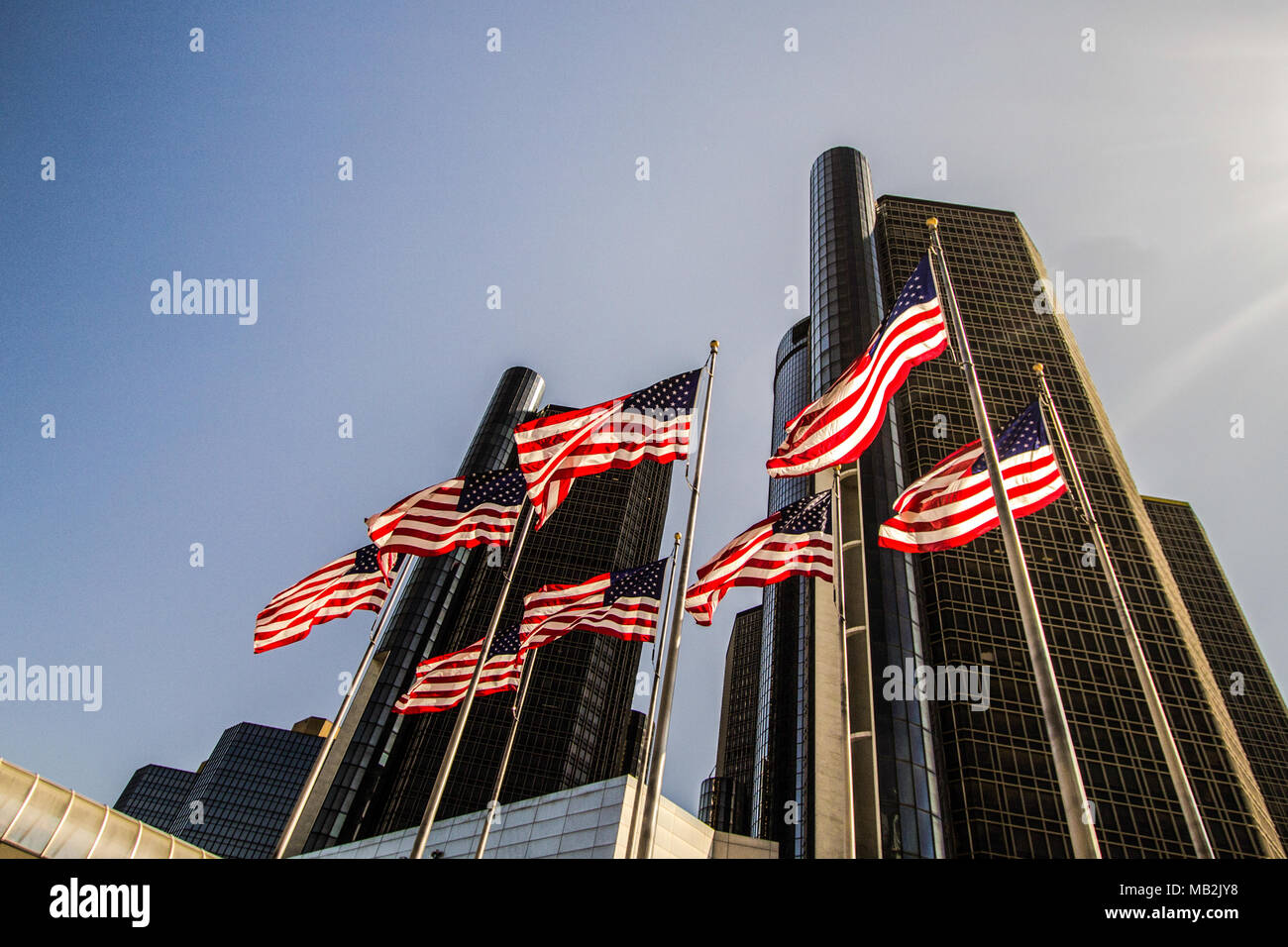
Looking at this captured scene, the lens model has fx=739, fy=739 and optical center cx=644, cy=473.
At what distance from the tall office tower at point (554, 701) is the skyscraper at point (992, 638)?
31223mm

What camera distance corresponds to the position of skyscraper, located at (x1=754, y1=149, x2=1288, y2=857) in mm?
56188

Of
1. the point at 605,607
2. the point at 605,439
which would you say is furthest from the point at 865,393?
the point at 605,607

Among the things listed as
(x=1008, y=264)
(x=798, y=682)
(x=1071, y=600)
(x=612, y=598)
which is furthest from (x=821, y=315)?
(x=612, y=598)

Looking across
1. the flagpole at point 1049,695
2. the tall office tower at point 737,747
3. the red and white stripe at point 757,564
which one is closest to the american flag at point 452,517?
the red and white stripe at point 757,564

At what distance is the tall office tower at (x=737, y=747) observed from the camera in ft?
441

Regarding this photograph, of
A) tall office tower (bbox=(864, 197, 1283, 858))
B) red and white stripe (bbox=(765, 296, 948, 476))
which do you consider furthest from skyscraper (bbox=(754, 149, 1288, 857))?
red and white stripe (bbox=(765, 296, 948, 476))

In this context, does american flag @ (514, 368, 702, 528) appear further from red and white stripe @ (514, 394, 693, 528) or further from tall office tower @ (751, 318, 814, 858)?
tall office tower @ (751, 318, 814, 858)

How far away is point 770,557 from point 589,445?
5.73 meters

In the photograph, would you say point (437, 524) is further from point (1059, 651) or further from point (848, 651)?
point (1059, 651)

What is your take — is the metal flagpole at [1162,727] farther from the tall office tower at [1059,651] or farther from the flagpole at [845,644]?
the tall office tower at [1059,651]

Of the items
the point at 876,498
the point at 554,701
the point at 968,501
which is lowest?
the point at 968,501

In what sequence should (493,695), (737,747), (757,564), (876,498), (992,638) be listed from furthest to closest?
(737,747)
(493,695)
(876,498)
(992,638)
(757,564)

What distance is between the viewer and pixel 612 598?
73.8 feet

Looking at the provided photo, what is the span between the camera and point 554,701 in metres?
122
